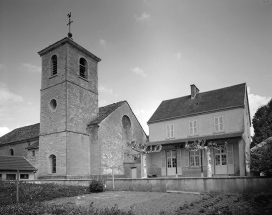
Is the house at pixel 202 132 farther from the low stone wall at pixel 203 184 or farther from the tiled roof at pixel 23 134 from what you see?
the tiled roof at pixel 23 134

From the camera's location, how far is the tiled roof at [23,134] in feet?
117

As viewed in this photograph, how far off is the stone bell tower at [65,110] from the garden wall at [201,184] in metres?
8.98

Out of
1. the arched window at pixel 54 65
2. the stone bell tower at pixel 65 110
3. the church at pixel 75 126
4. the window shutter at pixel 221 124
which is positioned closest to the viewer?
the window shutter at pixel 221 124

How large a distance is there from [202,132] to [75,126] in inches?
489

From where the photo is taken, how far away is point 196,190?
634 inches

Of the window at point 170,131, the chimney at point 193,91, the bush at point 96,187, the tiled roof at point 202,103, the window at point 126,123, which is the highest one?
the chimney at point 193,91

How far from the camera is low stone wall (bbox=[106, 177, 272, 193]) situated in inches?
573

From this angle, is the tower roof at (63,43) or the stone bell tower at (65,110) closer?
the stone bell tower at (65,110)

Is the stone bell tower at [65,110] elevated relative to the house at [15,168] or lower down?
elevated

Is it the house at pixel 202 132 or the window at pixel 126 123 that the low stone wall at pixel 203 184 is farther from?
the window at pixel 126 123

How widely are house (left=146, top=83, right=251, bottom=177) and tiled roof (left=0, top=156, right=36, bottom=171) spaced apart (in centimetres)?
1264

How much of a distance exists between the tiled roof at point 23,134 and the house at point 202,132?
1588 cm

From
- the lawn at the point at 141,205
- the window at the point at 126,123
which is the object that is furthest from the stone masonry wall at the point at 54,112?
the lawn at the point at 141,205

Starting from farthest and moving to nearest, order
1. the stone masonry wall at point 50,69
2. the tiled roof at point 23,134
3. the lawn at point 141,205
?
the tiled roof at point 23,134
the stone masonry wall at point 50,69
the lawn at point 141,205
